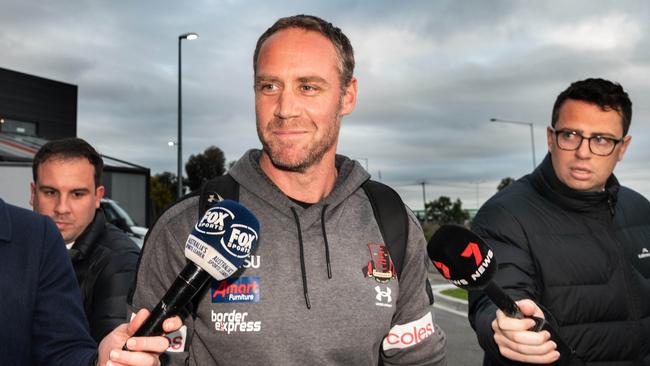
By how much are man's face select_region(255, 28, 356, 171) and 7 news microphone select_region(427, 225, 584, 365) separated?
2.54ft

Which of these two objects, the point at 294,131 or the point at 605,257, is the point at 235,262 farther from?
the point at 605,257

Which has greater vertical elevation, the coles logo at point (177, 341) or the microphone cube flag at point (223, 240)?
the microphone cube flag at point (223, 240)

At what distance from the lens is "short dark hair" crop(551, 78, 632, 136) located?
351 centimetres

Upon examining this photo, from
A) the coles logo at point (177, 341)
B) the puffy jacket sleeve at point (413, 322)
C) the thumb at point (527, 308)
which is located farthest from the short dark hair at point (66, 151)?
the thumb at point (527, 308)

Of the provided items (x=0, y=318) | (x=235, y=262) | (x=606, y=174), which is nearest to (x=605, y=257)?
(x=606, y=174)

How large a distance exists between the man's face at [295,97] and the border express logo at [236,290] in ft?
1.88

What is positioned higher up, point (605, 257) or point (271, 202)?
point (271, 202)

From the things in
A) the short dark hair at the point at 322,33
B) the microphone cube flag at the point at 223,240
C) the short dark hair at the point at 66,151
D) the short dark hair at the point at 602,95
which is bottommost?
the microphone cube flag at the point at 223,240

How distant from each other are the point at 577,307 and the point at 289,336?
172 cm

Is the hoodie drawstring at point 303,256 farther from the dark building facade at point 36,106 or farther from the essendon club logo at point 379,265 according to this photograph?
the dark building facade at point 36,106

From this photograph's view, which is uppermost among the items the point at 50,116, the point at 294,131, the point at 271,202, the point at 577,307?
the point at 50,116

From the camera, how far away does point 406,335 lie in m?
2.79

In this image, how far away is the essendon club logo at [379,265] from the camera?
8.89 feet

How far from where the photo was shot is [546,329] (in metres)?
2.37
